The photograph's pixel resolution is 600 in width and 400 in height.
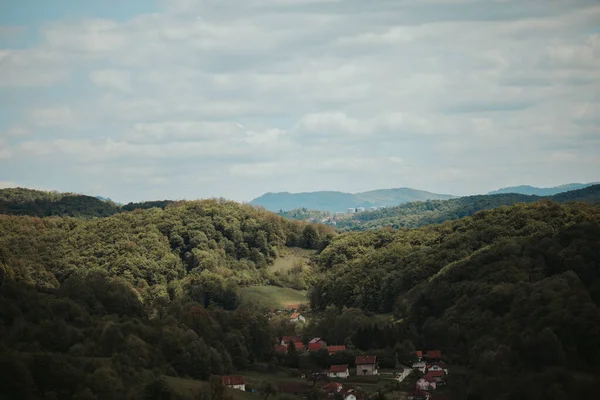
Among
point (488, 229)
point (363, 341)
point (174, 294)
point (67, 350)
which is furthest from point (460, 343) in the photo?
point (174, 294)

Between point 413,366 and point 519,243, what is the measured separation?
2997 centimetres

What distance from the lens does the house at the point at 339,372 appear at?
88.9 metres

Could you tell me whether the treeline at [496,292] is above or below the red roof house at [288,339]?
above

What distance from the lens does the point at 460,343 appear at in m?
88.6

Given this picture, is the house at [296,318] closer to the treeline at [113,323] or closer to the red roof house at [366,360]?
the treeline at [113,323]

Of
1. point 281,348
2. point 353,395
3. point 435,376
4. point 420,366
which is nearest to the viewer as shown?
point 353,395

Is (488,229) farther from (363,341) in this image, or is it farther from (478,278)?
(363,341)

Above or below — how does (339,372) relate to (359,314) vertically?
below

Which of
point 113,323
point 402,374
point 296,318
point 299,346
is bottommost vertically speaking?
point 402,374

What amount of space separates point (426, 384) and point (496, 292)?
1853 centimetres

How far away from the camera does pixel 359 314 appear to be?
123 m

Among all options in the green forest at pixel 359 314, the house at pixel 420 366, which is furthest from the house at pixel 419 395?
the house at pixel 420 366

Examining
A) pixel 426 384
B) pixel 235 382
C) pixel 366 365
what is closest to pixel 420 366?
pixel 366 365

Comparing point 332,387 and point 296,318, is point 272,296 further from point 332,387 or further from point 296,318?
point 332,387
